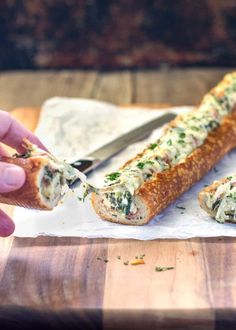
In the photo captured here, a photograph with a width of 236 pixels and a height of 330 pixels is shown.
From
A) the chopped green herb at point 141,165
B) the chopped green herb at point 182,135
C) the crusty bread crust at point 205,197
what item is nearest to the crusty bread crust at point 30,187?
the chopped green herb at point 141,165

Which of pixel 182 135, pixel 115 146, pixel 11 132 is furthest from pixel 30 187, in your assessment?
pixel 115 146

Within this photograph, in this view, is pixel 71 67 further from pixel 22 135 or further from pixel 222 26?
pixel 22 135

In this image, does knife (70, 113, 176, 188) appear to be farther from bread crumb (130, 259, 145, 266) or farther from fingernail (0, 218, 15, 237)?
bread crumb (130, 259, 145, 266)

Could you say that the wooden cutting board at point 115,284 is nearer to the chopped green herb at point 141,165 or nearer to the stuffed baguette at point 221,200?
the stuffed baguette at point 221,200

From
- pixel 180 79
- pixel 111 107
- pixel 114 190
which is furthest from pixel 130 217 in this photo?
pixel 180 79

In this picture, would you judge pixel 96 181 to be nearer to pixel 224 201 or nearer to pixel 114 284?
pixel 224 201

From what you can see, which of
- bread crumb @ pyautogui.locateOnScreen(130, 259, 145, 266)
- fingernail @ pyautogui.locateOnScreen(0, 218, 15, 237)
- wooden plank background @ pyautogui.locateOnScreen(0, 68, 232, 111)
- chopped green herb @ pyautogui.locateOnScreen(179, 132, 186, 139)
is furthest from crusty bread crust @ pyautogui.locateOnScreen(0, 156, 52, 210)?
wooden plank background @ pyautogui.locateOnScreen(0, 68, 232, 111)
